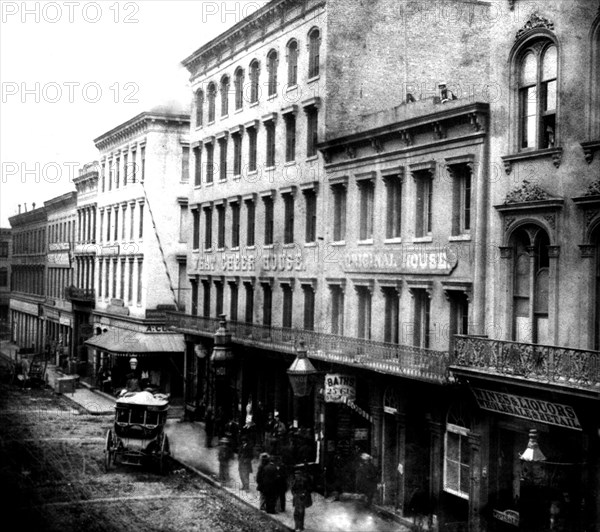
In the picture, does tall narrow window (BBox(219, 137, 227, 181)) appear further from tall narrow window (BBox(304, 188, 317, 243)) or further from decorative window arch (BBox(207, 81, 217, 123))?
tall narrow window (BBox(304, 188, 317, 243))

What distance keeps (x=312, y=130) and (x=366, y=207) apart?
542 centimetres

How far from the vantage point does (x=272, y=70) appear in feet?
115

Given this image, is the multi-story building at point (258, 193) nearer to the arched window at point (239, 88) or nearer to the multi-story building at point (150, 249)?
the arched window at point (239, 88)

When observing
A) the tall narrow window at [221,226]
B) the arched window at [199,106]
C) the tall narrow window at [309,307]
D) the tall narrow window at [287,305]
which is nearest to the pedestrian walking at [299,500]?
the tall narrow window at [309,307]

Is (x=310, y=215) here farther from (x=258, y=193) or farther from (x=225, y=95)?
(x=225, y=95)

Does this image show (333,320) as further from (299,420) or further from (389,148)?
(389,148)

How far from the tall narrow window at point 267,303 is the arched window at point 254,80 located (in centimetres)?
802

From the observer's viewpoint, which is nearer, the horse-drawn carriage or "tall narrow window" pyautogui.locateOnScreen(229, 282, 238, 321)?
the horse-drawn carriage

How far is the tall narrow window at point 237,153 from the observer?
3831 centimetres

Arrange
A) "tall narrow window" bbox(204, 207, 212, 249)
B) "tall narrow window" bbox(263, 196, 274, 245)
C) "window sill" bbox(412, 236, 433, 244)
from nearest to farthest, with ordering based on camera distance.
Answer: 1. "window sill" bbox(412, 236, 433, 244)
2. "tall narrow window" bbox(263, 196, 274, 245)
3. "tall narrow window" bbox(204, 207, 212, 249)

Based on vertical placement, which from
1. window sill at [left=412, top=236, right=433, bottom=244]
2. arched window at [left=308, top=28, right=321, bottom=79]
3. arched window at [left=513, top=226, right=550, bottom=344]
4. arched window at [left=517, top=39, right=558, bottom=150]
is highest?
arched window at [left=308, top=28, right=321, bottom=79]

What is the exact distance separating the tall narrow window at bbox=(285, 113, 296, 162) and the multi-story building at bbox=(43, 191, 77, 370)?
3360cm

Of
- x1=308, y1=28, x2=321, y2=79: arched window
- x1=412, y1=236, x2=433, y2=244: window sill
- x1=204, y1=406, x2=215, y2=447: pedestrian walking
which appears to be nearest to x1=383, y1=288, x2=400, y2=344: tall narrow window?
x1=412, y1=236, x2=433, y2=244: window sill

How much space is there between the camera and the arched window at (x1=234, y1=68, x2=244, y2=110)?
3822 cm
